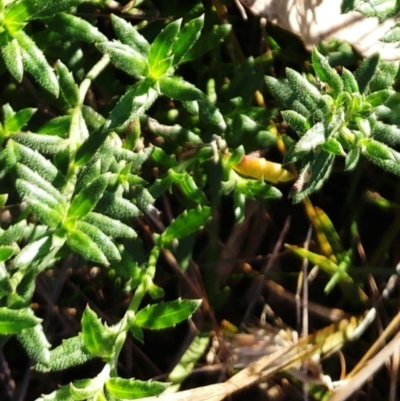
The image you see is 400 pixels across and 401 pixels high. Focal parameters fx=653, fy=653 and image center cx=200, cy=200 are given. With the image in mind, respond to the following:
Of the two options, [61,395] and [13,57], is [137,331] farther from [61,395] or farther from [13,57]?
[13,57]

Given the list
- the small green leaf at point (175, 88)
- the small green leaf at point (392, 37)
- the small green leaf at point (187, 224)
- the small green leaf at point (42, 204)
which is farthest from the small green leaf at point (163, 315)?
the small green leaf at point (392, 37)

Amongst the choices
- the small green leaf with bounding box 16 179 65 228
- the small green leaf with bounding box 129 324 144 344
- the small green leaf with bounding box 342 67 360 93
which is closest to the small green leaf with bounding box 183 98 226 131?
the small green leaf with bounding box 342 67 360 93

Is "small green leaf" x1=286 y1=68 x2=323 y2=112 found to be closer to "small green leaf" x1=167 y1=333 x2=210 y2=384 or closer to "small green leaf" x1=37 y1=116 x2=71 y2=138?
"small green leaf" x1=37 y1=116 x2=71 y2=138

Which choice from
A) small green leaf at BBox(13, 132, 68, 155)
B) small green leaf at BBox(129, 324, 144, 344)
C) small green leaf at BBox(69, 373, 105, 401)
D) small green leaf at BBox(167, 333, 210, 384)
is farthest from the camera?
small green leaf at BBox(167, 333, 210, 384)

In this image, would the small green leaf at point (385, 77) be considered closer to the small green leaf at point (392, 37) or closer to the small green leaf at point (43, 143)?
the small green leaf at point (392, 37)

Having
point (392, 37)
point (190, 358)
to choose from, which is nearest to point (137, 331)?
point (190, 358)

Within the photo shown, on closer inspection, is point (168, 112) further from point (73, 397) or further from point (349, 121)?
point (73, 397)
